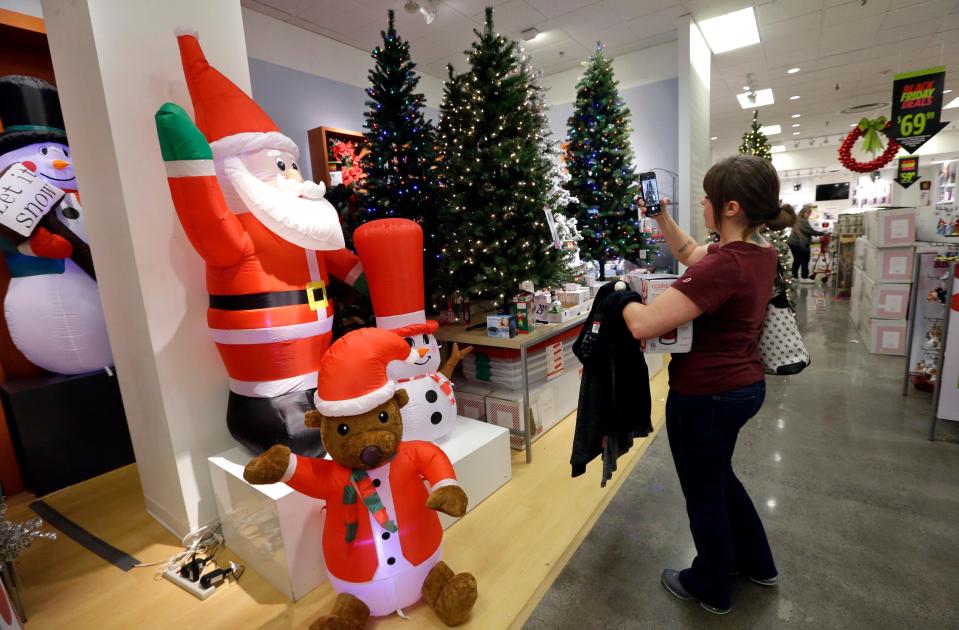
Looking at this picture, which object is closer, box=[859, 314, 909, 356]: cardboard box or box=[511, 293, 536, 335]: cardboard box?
box=[511, 293, 536, 335]: cardboard box

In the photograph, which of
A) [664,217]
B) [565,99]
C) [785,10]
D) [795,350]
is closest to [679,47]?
[785,10]

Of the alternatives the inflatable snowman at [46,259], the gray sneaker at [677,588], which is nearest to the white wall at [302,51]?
the inflatable snowman at [46,259]

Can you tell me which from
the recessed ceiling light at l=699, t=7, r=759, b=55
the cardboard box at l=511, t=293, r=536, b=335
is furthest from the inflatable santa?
the recessed ceiling light at l=699, t=7, r=759, b=55

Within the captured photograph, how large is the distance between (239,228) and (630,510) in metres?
2.11

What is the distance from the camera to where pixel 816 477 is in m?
2.54

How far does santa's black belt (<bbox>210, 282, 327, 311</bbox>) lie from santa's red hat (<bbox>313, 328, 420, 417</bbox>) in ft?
1.86

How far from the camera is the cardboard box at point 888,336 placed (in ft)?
14.8

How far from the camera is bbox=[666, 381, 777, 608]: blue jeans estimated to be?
57.6 inches

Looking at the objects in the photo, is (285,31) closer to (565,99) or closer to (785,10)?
(565,99)

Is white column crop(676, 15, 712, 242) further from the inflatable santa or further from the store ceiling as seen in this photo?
the inflatable santa

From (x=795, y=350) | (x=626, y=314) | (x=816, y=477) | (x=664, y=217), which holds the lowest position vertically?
(x=816, y=477)

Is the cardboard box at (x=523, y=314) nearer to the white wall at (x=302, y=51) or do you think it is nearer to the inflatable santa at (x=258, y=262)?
the inflatable santa at (x=258, y=262)

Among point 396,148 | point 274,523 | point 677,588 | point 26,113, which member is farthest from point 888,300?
point 26,113

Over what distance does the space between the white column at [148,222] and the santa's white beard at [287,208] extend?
1.27 feet
